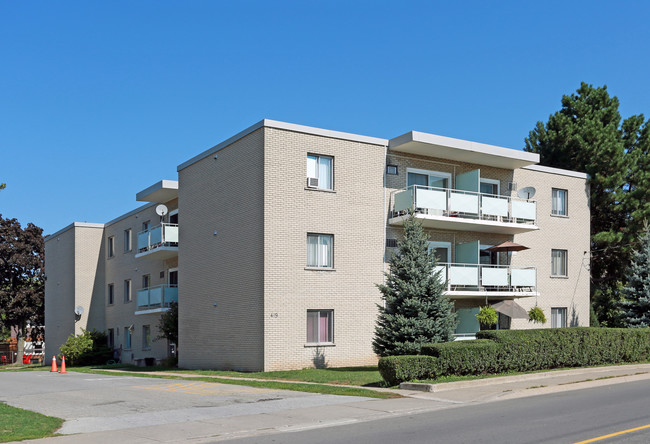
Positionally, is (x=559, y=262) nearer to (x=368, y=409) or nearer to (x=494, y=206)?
(x=494, y=206)

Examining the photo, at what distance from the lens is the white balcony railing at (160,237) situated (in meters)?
32.0

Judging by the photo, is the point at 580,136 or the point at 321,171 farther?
the point at 580,136

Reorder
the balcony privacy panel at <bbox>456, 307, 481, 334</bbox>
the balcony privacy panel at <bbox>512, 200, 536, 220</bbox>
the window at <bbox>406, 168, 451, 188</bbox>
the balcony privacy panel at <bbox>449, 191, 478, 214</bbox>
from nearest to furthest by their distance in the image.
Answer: the balcony privacy panel at <bbox>449, 191, 478, 214</bbox> → the window at <bbox>406, 168, 451, 188</bbox> → the balcony privacy panel at <bbox>456, 307, 481, 334</bbox> → the balcony privacy panel at <bbox>512, 200, 536, 220</bbox>

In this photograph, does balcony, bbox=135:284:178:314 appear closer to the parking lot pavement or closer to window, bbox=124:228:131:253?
window, bbox=124:228:131:253

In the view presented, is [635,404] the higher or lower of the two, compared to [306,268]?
lower

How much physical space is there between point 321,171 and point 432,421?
46.6 feet

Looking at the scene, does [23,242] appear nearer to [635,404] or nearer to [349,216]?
[349,216]

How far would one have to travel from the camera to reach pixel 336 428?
11867 mm

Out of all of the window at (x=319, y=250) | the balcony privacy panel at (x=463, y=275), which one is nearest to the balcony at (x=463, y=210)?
the balcony privacy panel at (x=463, y=275)

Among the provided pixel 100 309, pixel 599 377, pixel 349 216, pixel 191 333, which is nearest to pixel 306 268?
pixel 349 216

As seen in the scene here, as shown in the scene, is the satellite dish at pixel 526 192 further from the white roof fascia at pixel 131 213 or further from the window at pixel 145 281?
the window at pixel 145 281

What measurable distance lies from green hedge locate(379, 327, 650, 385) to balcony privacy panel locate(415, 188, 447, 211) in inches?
257

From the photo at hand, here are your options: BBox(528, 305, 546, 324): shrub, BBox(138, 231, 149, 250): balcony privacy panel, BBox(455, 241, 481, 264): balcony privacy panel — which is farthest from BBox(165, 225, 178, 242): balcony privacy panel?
BBox(528, 305, 546, 324): shrub

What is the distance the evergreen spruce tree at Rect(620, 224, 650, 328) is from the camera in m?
29.1
